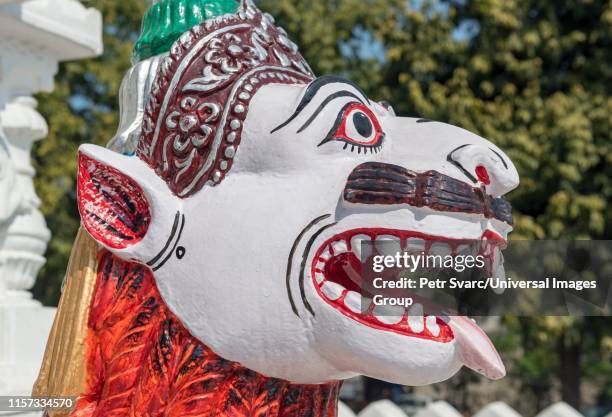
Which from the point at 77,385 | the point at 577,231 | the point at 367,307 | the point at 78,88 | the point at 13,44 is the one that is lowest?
the point at 77,385

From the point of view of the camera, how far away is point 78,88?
10.8m

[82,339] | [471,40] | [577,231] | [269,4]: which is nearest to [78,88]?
[269,4]

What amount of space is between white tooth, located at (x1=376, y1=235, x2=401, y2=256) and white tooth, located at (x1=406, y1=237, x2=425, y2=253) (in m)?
0.02

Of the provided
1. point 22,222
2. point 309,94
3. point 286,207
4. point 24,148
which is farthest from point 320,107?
point 24,148

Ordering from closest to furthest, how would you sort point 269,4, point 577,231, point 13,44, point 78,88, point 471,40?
point 13,44, point 577,231, point 471,40, point 269,4, point 78,88

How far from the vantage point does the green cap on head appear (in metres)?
1.68

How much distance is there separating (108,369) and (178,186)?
37 cm

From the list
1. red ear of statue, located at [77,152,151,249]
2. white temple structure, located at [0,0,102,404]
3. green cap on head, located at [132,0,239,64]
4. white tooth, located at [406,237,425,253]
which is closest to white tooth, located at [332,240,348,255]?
white tooth, located at [406,237,425,253]

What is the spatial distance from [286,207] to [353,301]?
20 cm

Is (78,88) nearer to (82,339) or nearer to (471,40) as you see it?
(471,40)

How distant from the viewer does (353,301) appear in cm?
130

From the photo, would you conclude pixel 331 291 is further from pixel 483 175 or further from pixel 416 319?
pixel 483 175

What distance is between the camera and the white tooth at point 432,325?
1303 millimetres

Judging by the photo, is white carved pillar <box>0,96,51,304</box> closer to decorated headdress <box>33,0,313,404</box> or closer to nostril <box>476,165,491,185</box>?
decorated headdress <box>33,0,313,404</box>
